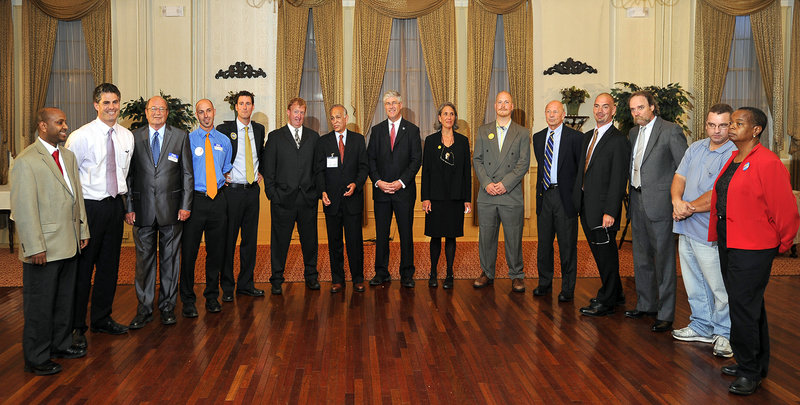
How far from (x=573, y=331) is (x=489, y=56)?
571 cm

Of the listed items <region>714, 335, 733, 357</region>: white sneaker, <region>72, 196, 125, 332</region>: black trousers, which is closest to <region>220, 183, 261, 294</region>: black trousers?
<region>72, 196, 125, 332</region>: black trousers

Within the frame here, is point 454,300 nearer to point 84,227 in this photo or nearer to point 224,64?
point 84,227

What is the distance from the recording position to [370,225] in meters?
9.42

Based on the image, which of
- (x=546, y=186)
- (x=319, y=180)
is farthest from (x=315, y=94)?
(x=546, y=186)

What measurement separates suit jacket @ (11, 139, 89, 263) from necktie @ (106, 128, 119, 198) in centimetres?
40

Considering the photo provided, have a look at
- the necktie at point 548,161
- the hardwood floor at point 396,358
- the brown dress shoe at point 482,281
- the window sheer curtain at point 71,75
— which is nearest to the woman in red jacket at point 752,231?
the hardwood floor at point 396,358

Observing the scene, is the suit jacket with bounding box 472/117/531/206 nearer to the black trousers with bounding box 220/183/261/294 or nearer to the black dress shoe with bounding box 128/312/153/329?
the black trousers with bounding box 220/183/261/294

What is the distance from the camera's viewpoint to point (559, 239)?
555 centimetres

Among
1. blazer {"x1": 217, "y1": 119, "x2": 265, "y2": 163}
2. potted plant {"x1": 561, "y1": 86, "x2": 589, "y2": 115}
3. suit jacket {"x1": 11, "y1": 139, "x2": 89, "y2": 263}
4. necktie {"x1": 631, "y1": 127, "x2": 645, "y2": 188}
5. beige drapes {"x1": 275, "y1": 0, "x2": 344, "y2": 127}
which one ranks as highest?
beige drapes {"x1": 275, "y1": 0, "x2": 344, "y2": 127}

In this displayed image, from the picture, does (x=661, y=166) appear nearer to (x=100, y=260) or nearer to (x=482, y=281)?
(x=482, y=281)

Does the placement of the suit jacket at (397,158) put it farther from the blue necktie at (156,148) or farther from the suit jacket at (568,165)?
the blue necktie at (156,148)

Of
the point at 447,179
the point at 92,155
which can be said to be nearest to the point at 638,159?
the point at 447,179

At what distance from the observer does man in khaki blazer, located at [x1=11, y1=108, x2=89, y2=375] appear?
3535mm

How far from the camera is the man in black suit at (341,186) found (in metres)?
5.80
